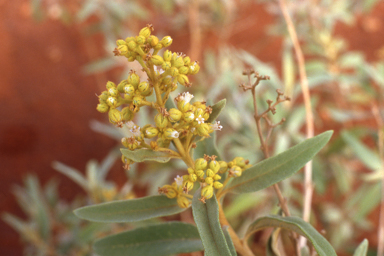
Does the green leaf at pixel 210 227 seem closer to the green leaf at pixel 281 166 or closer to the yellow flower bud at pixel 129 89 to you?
the green leaf at pixel 281 166

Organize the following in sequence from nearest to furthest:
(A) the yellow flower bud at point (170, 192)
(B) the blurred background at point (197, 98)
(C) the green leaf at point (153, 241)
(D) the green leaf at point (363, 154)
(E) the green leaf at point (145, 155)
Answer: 1. (E) the green leaf at point (145, 155)
2. (A) the yellow flower bud at point (170, 192)
3. (C) the green leaf at point (153, 241)
4. (D) the green leaf at point (363, 154)
5. (B) the blurred background at point (197, 98)

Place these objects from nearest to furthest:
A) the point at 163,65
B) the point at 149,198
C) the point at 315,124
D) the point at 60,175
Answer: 1. the point at 163,65
2. the point at 149,198
3. the point at 315,124
4. the point at 60,175

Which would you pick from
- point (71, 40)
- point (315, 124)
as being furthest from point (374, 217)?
point (71, 40)

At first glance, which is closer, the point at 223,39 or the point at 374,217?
the point at 374,217

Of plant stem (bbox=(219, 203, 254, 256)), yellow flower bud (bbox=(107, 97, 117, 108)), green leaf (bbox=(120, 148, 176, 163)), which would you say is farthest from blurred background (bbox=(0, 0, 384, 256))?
yellow flower bud (bbox=(107, 97, 117, 108))

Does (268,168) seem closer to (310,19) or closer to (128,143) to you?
(128,143)

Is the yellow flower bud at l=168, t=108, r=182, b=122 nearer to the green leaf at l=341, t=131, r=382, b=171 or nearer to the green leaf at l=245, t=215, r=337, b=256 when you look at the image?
the green leaf at l=245, t=215, r=337, b=256

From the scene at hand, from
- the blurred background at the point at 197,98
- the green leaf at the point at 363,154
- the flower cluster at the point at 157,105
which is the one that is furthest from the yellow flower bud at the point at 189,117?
the green leaf at the point at 363,154

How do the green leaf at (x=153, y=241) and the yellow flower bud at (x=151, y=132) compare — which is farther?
the green leaf at (x=153, y=241)
